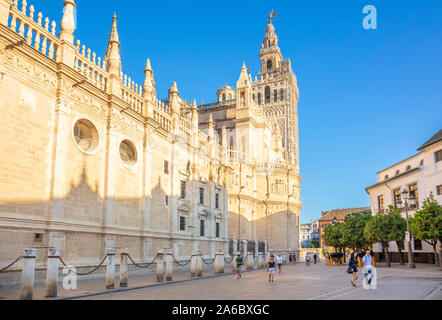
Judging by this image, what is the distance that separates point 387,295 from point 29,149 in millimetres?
16329

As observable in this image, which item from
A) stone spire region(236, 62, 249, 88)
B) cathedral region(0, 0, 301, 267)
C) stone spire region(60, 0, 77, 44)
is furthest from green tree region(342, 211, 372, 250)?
stone spire region(60, 0, 77, 44)

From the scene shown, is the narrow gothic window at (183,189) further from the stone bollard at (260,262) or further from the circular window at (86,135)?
the circular window at (86,135)

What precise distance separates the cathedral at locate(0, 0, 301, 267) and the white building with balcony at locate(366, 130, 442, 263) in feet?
58.4

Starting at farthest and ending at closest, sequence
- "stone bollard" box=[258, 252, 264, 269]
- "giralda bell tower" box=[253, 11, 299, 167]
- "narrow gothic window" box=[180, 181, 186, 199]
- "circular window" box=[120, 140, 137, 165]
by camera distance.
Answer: "giralda bell tower" box=[253, 11, 299, 167], "stone bollard" box=[258, 252, 264, 269], "narrow gothic window" box=[180, 181, 186, 199], "circular window" box=[120, 140, 137, 165]

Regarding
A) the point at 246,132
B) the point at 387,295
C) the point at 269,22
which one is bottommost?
the point at 387,295

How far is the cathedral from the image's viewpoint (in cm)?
1686

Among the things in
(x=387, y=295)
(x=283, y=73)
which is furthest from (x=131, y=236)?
(x=283, y=73)

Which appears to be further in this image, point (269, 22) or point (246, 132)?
point (269, 22)

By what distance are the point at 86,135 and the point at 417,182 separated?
110ft

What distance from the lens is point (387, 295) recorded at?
13.7 m

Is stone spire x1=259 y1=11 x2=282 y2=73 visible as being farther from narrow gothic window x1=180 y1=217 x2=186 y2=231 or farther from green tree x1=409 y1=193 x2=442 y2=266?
green tree x1=409 y1=193 x2=442 y2=266

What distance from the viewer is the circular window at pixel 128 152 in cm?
2498
